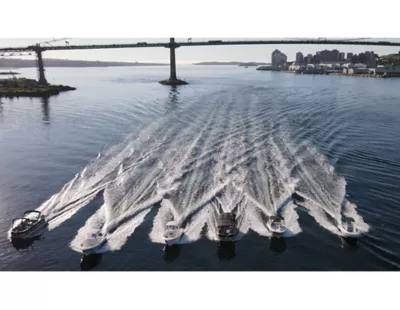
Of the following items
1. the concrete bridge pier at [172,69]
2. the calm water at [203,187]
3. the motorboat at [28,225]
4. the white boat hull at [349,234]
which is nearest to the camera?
the calm water at [203,187]

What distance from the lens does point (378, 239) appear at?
30297mm

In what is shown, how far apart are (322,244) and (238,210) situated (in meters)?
8.82

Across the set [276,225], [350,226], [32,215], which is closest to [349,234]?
[350,226]

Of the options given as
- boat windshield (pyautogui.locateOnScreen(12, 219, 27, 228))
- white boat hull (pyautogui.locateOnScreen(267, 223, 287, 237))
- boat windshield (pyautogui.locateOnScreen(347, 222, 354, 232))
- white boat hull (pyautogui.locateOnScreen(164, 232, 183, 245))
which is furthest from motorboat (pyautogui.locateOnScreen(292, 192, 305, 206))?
boat windshield (pyautogui.locateOnScreen(12, 219, 27, 228))

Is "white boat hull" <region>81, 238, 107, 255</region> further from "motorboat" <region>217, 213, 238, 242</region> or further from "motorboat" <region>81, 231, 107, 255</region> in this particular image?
"motorboat" <region>217, 213, 238, 242</region>

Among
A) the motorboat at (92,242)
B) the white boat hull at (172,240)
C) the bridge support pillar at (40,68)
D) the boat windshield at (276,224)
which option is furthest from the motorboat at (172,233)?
the bridge support pillar at (40,68)

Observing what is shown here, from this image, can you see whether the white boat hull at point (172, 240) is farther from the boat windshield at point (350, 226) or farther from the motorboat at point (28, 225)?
the boat windshield at point (350, 226)

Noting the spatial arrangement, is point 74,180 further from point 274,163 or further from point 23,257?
point 274,163

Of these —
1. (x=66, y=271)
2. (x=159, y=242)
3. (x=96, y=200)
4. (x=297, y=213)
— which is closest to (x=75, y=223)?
(x=96, y=200)

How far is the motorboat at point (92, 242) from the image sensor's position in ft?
93.8

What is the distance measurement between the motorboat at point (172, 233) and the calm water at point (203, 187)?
0.79 metres

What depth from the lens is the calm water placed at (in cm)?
2881

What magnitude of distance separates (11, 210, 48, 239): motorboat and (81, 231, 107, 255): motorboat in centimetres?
622

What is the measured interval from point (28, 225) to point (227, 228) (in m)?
19.1
